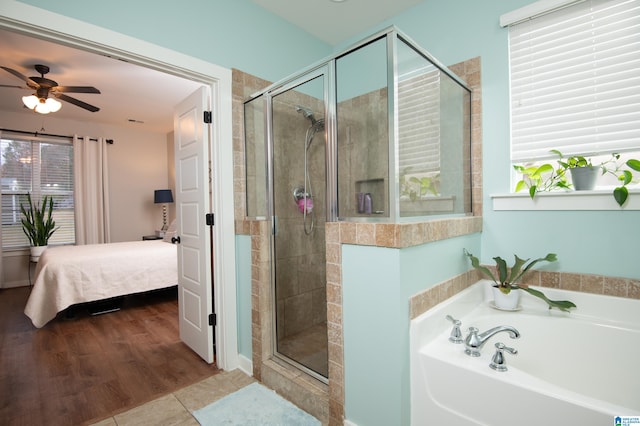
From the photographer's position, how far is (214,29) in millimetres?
2125

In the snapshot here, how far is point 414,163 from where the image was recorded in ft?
5.04

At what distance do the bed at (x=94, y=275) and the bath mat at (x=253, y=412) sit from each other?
2.30m

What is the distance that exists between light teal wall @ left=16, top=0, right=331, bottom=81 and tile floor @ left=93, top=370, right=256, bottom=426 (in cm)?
221

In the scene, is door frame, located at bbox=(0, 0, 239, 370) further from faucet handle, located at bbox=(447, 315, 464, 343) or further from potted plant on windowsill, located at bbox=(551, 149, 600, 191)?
potted plant on windowsill, located at bbox=(551, 149, 600, 191)

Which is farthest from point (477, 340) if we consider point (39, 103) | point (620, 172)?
point (39, 103)

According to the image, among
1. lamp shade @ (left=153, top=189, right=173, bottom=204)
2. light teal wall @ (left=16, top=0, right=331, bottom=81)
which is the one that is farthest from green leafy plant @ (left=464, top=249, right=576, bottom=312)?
lamp shade @ (left=153, top=189, right=173, bottom=204)

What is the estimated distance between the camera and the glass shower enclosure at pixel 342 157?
146cm

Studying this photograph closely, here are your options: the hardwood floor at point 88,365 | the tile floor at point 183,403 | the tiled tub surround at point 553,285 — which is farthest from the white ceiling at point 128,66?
the tile floor at point 183,403

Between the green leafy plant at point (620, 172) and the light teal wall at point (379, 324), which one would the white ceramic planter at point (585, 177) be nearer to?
the green leafy plant at point (620, 172)

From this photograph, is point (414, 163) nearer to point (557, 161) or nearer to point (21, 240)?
point (557, 161)

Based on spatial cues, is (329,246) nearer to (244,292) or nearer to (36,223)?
(244,292)

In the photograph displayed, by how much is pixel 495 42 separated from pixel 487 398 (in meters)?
2.12

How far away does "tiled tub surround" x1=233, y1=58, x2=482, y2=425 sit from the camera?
1448 mm

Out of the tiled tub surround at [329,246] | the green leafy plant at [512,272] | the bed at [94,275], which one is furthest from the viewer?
the bed at [94,275]
